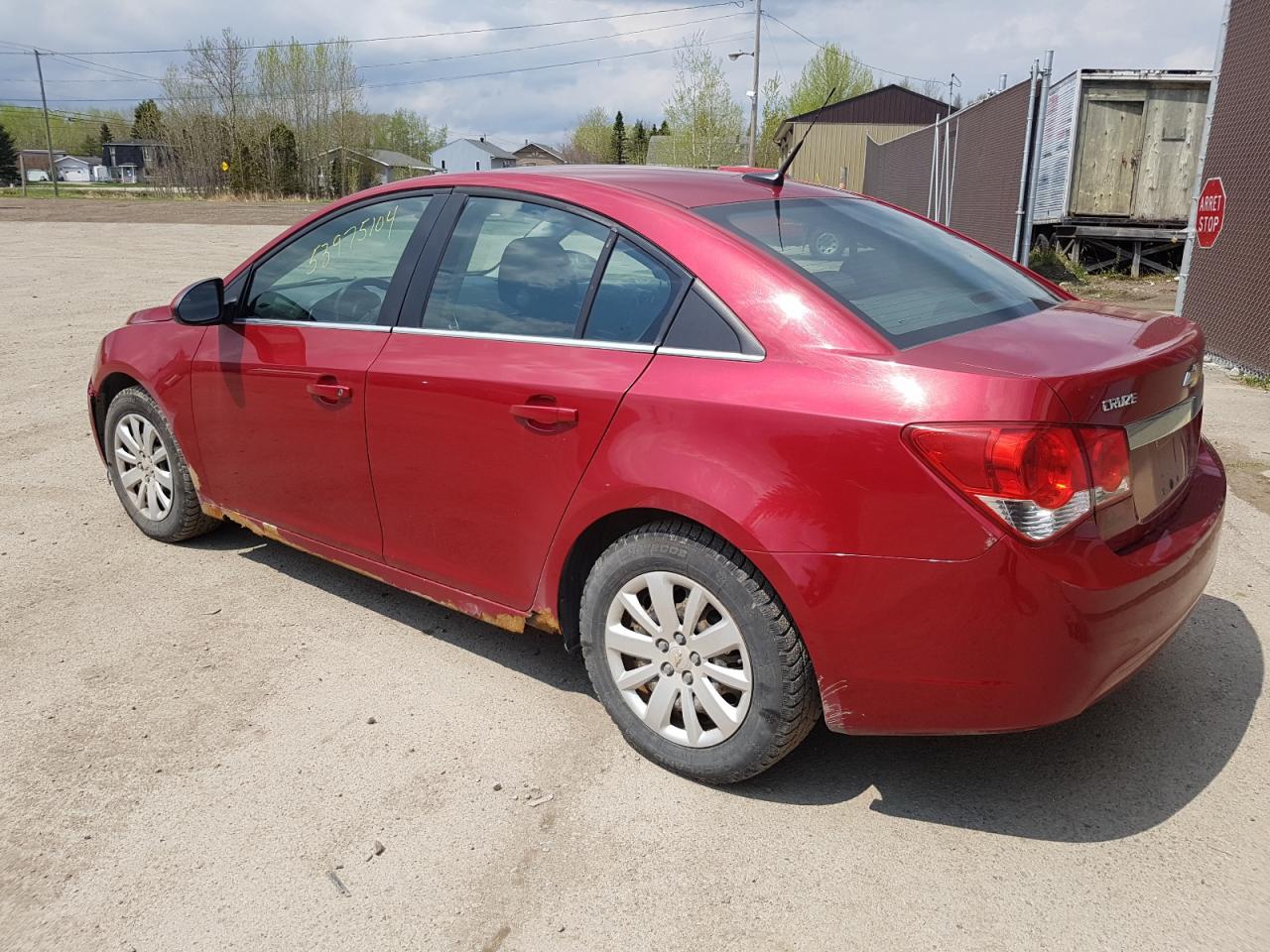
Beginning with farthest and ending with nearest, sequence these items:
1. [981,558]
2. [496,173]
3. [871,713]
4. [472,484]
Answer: [496,173] → [472,484] → [871,713] → [981,558]

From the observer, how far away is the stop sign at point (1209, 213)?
8.72m

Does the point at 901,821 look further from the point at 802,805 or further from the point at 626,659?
the point at 626,659

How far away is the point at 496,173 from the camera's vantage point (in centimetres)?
350

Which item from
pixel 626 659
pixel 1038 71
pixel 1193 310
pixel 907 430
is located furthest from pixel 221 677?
pixel 1038 71

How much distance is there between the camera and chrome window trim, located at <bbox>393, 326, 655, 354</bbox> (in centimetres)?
288

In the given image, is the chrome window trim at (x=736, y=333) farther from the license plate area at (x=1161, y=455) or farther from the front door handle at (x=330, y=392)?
the front door handle at (x=330, y=392)

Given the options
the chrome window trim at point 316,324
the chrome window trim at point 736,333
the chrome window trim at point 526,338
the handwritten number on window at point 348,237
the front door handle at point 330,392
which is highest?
the handwritten number on window at point 348,237

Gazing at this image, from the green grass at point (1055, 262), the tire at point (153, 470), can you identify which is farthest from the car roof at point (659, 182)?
the green grass at point (1055, 262)

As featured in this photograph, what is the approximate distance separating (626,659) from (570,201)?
140cm

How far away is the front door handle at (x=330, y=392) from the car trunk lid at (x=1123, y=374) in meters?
1.95

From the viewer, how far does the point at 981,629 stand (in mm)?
2369

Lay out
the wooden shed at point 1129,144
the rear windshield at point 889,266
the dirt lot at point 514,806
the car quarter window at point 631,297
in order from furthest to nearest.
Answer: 1. the wooden shed at point 1129,144
2. the car quarter window at point 631,297
3. the rear windshield at point 889,266
4. the dirt lot at point 514,806

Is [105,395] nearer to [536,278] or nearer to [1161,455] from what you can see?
[536,278]

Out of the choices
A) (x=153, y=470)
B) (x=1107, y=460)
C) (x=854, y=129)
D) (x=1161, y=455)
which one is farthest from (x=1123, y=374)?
(x=854, y=129)
